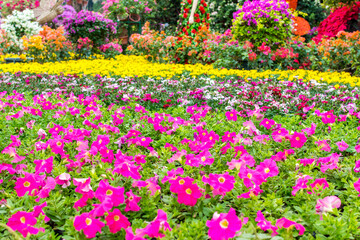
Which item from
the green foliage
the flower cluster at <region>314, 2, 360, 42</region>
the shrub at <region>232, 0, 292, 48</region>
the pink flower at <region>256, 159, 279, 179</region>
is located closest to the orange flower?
the green foliage

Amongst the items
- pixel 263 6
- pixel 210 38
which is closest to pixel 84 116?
pixel 263 6

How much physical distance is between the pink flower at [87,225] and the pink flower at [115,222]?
39 millimetres

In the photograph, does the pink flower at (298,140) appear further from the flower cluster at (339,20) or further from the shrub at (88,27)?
the shrub at (88,27)

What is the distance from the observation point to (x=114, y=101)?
14.8 feet

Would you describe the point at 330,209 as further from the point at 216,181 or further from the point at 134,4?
the point at 134,4

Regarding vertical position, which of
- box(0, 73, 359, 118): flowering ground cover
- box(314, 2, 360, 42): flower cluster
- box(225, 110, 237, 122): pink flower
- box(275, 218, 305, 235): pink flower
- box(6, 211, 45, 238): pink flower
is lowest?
box(0, 73, 359, 118): flowering ground cover

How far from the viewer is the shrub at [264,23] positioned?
768 cm

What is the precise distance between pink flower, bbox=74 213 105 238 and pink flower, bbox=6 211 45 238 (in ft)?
0.57

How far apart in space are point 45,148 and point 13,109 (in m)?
1.67

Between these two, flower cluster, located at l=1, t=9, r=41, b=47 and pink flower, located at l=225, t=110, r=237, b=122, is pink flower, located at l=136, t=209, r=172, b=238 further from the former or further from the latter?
flower cluster, located at l=1, t=9, r=41, b=47

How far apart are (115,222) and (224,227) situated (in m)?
0.43

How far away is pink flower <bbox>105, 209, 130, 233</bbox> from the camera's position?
1.22 meters

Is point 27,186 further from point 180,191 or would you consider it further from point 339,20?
point 339,20

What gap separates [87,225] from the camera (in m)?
1.18
